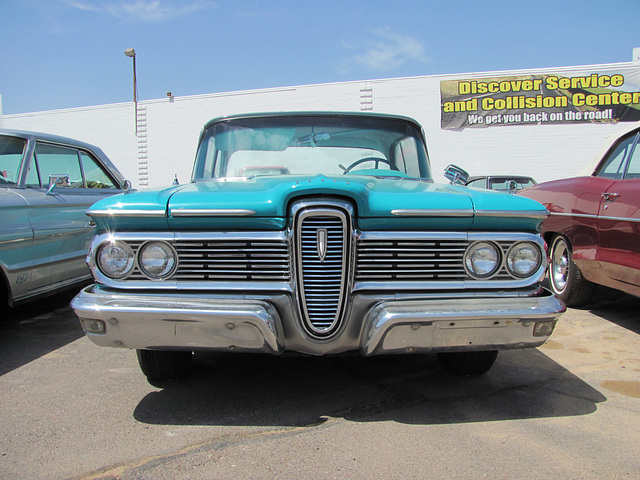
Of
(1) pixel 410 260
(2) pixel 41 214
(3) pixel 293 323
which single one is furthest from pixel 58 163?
(1) pixel 410 260

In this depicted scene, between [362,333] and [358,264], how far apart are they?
314 millimetres

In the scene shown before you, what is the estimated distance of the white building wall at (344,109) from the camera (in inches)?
627

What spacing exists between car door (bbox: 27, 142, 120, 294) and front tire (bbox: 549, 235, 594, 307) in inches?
172

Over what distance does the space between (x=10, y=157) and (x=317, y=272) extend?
3577 mm

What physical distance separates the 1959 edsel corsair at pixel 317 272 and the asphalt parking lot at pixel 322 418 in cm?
40

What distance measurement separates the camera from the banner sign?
50.5 feet

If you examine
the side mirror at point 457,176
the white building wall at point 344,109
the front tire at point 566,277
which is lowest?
the front tire at point 566,277

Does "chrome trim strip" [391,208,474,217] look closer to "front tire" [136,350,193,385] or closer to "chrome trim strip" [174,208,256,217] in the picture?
"chrome trim strip" [174,208,256,217]

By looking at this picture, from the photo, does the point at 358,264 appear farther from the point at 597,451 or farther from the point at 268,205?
the point at 597,451

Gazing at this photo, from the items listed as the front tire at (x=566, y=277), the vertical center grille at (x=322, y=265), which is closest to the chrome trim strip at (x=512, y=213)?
the vertical center grille at (x=322, y=265)

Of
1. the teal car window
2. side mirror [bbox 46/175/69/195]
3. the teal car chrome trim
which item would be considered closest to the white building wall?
the teal car window

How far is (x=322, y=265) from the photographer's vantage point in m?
2.21

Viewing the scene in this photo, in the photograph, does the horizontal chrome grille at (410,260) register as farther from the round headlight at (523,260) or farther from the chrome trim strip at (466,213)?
the round headlight at (523,260)

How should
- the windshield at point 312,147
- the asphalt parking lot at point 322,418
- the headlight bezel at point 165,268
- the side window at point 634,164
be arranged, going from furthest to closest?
1. the side window at point 634,164
2. the windshield at point 312,147
3. the headlight bezel at point 165,268
4. the asphalt parking lot at point 322,418
